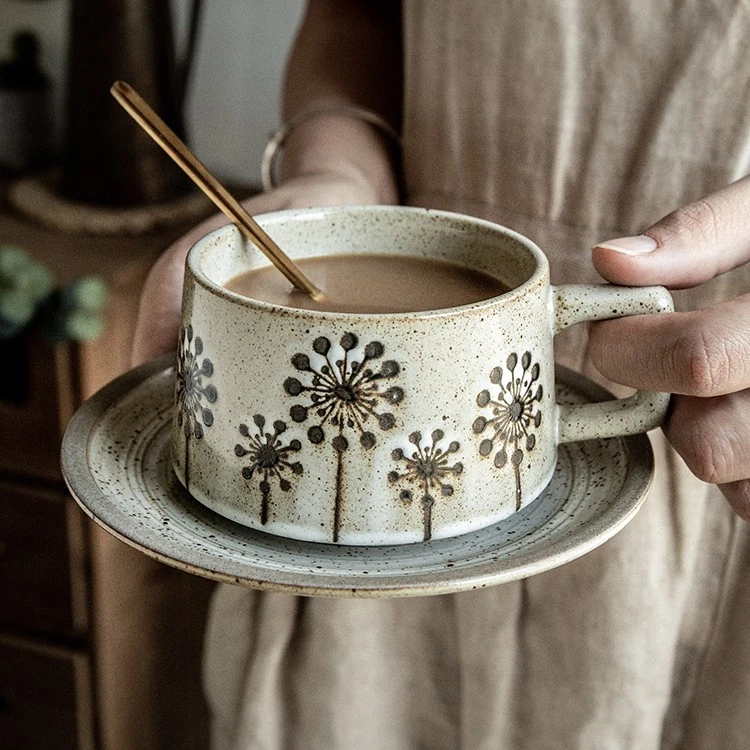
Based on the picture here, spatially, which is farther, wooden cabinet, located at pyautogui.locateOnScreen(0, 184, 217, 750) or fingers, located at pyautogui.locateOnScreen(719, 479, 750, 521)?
wooden cabinet, located at pyautogui.locateOnScreen(0, 184, 217, 750)

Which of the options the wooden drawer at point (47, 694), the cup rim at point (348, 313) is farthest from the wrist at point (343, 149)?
the wooden drawer at point (47, 694)

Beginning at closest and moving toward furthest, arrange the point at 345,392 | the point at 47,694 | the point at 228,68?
the point at 345,392
the point at 47,694
the point at 228,68

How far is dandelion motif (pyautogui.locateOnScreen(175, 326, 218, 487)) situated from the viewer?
0.49 metres

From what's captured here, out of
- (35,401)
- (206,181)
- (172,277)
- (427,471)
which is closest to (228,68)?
(35,401)

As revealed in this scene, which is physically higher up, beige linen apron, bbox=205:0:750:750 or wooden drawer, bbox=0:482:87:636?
beige linen apron, bbox=205:0:750:750

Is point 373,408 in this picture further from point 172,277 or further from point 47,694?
point 47,694

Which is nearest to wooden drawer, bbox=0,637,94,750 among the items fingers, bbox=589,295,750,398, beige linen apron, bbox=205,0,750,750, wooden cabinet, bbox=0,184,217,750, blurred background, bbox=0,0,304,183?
wooden cabinet, bbox=0,184,217,750

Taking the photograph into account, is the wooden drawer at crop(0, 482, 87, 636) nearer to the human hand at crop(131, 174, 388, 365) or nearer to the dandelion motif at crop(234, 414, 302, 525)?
the human hand at crop(131, 174, 388, 365)

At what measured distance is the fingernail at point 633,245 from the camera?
51cm

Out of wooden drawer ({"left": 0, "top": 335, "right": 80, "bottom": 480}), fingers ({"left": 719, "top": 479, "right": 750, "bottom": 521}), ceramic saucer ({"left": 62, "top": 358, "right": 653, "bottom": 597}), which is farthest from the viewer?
wooden drawer ({"left": 0, "top": 335, "right": 80, "bottom": 480})

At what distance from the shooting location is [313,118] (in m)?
0.83

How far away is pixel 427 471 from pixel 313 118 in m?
0.44

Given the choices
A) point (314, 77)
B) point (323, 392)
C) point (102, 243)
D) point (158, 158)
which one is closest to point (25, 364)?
point (102, 243)

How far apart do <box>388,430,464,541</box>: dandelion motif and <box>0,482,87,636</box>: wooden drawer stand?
28.7 inches
